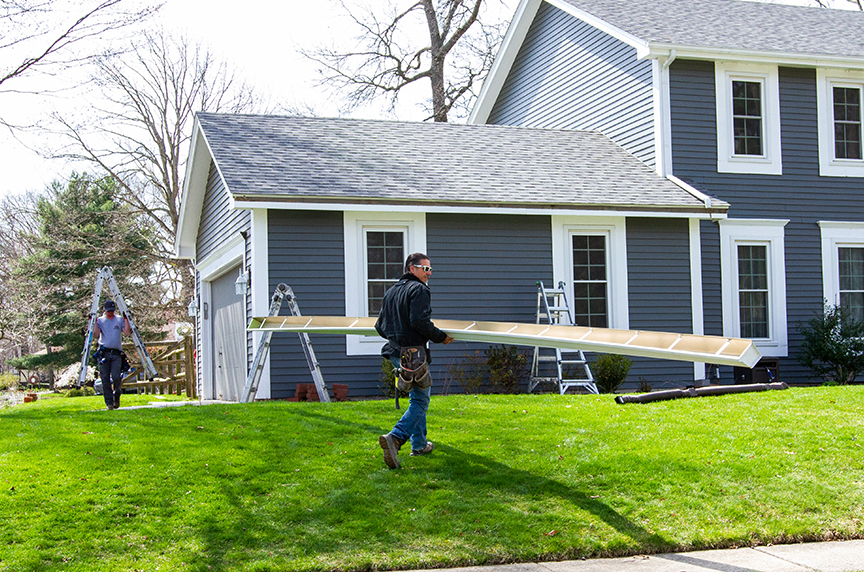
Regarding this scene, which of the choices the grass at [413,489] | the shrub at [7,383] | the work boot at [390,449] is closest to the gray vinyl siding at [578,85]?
the grass at [413,489]

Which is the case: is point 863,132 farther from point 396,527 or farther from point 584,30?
point 396,527

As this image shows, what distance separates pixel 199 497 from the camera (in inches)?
247

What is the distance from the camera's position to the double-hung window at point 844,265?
15359 mm

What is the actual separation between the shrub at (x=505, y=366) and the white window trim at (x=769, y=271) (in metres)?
4.05

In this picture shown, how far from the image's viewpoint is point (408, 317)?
269 inches

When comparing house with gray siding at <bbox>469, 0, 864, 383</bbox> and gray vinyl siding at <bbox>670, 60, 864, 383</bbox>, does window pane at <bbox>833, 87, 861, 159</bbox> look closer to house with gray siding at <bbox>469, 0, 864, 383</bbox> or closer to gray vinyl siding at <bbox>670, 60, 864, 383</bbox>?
house with gray siding at <bbox>469, 0, 864, 383</bbox>

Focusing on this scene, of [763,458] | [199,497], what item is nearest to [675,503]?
[763,458]

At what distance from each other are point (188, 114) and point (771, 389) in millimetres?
23617

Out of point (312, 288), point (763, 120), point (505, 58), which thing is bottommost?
point (312, 288)

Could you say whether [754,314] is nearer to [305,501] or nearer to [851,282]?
[851,282]

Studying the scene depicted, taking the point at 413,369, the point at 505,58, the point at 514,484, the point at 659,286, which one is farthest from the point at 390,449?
the point at 505,58

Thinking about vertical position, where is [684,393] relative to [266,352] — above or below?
below

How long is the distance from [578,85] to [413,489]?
13112 mm

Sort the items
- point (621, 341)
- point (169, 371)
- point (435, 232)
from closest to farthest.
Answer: point (621, 341)
point (435, 232)
point (169, 371)
